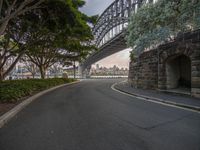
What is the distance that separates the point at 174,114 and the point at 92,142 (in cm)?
369

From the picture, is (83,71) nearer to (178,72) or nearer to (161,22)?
(161,22)

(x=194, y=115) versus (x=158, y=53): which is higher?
(x=158, y=53)

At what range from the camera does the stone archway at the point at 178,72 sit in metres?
11.4

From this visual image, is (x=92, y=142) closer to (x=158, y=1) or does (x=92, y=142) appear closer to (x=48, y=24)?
(x=48, y=24)

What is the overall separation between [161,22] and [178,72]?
4.75 m

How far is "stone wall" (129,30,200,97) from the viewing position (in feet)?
29.4

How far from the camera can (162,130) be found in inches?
179

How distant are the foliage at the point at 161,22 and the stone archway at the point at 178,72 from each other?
1.73 m

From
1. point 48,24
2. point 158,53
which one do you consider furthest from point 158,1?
point 48,24

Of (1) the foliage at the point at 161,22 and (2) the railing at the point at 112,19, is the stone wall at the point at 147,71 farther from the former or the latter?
(2) the railing at the point at 112,19

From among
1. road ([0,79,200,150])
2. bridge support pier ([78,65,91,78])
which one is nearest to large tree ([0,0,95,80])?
road ([0,79,200,150])

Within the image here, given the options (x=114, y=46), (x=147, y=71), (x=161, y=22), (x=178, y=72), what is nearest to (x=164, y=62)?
(x=178, y=72)

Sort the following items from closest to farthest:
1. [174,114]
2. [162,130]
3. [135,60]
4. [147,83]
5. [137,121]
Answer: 1. [162,130]
2. [137,121]
3. [174,114]
4. [147,83]
5. [135,60]

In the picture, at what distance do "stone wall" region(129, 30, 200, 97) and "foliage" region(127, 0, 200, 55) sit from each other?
1.09 m
